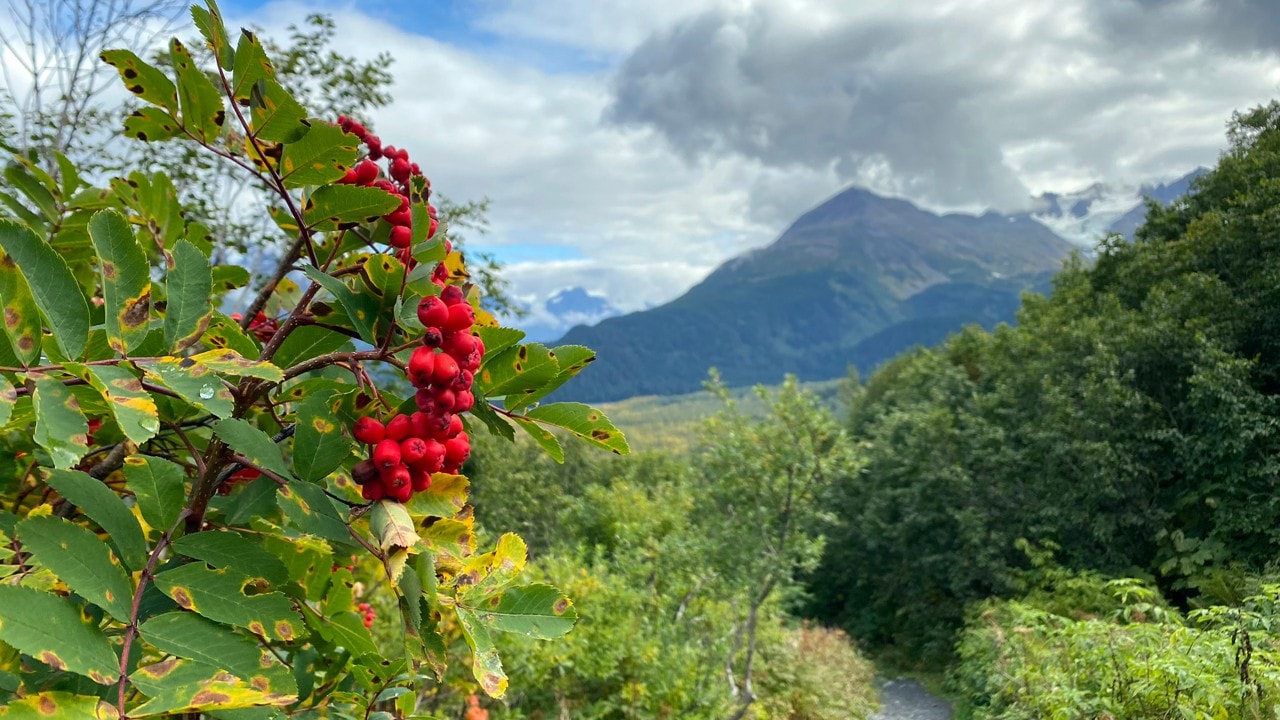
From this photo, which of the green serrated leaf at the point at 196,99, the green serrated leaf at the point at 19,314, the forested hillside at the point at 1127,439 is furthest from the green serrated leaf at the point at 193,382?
the forested hillside at the point at 1127,439

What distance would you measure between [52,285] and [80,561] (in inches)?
13.5

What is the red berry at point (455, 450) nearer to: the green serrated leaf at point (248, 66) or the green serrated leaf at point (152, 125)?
the green serrated leaf at point (248, 66)

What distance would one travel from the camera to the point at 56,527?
0.81m

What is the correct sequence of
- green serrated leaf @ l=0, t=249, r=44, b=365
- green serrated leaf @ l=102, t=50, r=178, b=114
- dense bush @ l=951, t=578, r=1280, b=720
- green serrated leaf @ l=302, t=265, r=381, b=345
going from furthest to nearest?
dense bush @ l=951, t=578, r=1280, b=720
green serrated leaf @ l=102, t=50, r=178, b=114
green serrated leaf @ l=302, t=265, r=381, b=345
green serrated leaf @ l=0, t=249, r=44, b=365

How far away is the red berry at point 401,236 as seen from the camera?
1.12 metres

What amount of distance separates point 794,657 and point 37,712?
45.1 feet

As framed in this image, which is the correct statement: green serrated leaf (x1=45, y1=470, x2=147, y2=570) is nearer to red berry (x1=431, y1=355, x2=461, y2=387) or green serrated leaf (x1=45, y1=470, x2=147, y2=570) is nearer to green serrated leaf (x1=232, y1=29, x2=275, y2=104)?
red berry (x1=431, y1=355, x2=461, y2=387)

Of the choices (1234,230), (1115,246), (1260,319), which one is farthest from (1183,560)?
(1115,246)

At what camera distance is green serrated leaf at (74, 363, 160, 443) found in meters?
0.69

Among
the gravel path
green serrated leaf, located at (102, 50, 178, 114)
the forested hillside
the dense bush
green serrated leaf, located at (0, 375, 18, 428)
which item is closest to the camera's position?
green serrated leaf, located at (0, 375, 18, 428)

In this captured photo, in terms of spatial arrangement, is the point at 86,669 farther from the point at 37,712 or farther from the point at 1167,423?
the point at 1167,423

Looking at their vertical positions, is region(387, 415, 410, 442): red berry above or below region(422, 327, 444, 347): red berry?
below

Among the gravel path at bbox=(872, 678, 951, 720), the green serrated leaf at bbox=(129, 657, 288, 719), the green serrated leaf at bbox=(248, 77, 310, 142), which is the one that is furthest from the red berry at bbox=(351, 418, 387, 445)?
the gravel path at bbox=(872, 678, 951, 720)

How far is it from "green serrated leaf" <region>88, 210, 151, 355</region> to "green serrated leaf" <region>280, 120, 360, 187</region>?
0.26 metres
